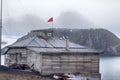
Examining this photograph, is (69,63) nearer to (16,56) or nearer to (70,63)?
(70,63)

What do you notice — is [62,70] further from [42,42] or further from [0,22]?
[0,22]

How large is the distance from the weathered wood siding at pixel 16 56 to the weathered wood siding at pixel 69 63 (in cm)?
789

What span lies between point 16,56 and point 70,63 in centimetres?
1159

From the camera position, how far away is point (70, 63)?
61.8 m

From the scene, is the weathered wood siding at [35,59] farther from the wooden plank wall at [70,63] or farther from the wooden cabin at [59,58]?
the wooden plank wall at [70,63]

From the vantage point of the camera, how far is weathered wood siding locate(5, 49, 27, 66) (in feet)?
222

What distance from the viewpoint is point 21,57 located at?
68.4m

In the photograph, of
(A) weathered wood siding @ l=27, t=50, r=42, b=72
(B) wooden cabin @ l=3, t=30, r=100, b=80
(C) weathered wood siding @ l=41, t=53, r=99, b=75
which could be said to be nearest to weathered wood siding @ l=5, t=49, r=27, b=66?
(B) wooden cabin @ l=3, t=30, r=100, b=80

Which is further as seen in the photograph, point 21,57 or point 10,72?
point 21,57

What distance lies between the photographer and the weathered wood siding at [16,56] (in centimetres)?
6775

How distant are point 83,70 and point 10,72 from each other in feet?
42.2

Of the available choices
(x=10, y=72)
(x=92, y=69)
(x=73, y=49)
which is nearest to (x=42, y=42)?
(x=73, y=49)

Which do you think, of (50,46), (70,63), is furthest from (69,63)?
(50,46)

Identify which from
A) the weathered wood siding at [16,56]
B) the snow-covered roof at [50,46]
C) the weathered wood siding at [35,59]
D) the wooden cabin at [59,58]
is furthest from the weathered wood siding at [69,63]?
the weathered wood siding at [16,56]
